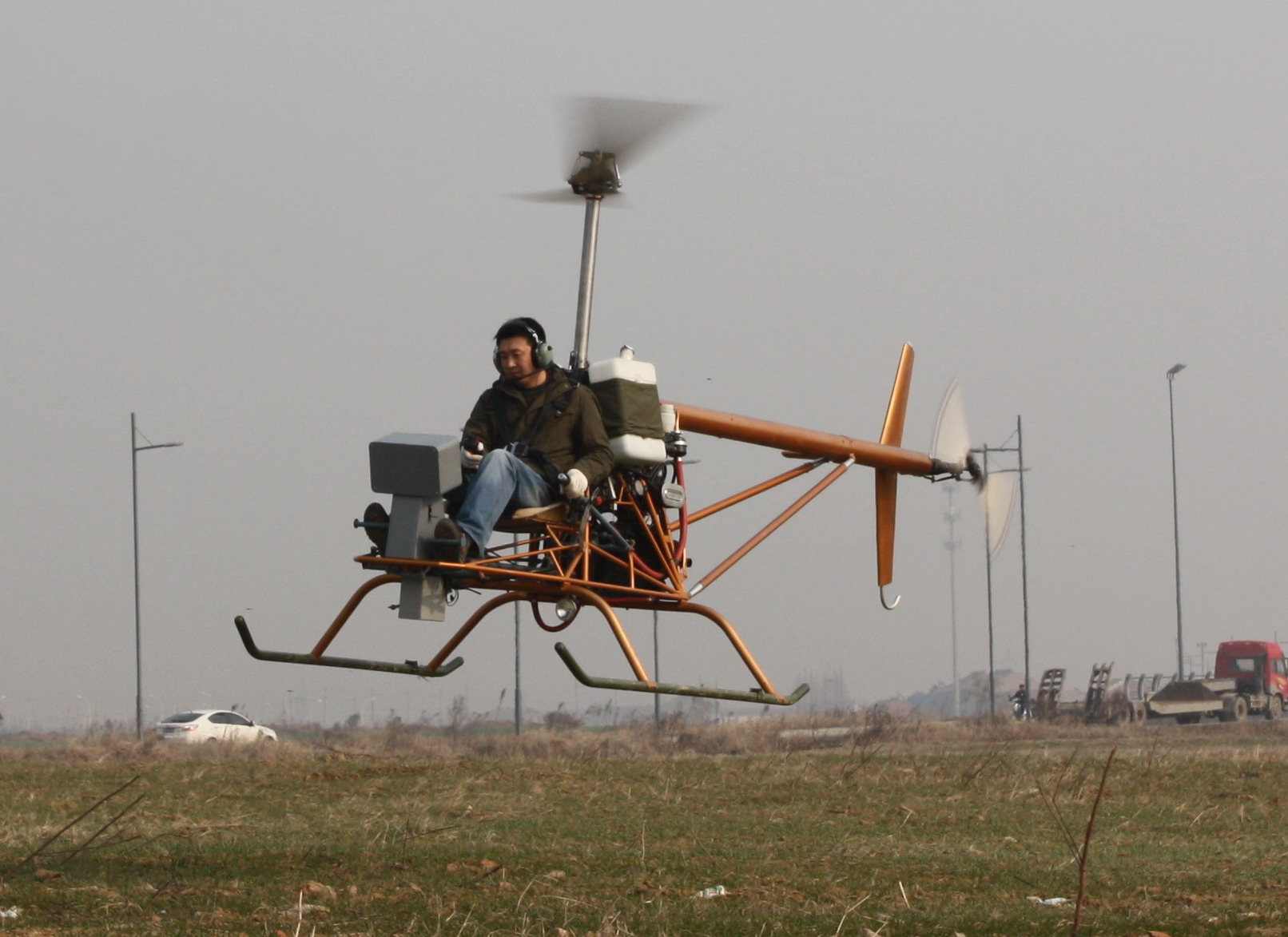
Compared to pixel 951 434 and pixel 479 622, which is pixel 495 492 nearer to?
pixel 479 622

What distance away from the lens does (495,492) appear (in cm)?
1112

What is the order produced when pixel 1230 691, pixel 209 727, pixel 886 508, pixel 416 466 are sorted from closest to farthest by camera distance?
pixel 416 466 < pixel 886 508 < pixel 209 727 < pixel 1230 691

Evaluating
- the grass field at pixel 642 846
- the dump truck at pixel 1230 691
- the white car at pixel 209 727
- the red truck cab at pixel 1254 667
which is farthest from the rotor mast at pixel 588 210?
the red truck cab at pixel 1254 667

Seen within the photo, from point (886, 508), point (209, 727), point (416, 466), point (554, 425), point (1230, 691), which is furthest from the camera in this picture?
point (1230, 691)

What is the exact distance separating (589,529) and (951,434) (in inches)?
230

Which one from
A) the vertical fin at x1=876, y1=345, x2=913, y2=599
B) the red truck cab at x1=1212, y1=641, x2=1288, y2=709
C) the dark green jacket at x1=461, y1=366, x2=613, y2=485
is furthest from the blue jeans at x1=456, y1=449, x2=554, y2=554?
the red truck cab at x1=1212, y1=641, x2=1288, y2=709

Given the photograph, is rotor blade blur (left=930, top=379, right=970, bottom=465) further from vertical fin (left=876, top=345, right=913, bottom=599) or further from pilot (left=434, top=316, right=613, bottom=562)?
pilot (left=434, top=316, right=613, bottom=562)

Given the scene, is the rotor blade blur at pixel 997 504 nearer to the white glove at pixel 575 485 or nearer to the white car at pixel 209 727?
the white glove at pixel 575 485

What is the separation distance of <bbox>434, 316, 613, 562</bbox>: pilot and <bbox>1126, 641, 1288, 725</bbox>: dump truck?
5390 centimetres

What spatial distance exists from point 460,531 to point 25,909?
5068mm

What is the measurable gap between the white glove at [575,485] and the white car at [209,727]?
4010 cm

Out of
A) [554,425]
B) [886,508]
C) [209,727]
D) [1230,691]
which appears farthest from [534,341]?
[1230,691]

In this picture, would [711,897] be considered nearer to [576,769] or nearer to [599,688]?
[599,688]

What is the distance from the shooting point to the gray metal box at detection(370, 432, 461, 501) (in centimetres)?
1091
